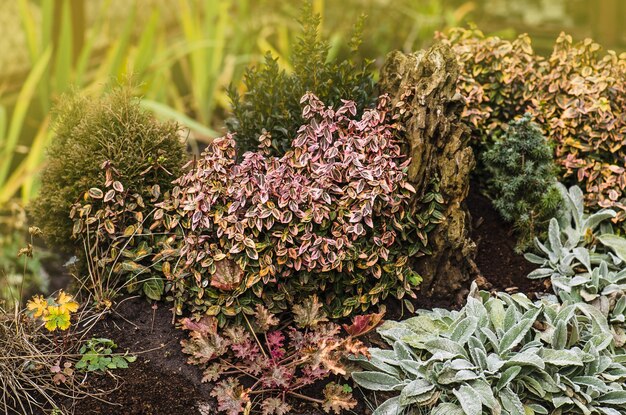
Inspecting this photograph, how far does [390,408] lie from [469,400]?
406mm

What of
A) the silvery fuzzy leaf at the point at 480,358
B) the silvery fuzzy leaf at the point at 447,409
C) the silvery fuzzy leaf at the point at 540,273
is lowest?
the silvery fuzzy leaf at the point at 447,409

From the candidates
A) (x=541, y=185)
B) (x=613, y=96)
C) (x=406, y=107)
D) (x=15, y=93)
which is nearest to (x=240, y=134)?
(x=406, y=107)

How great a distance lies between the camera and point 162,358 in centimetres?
402

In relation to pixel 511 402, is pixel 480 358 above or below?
above

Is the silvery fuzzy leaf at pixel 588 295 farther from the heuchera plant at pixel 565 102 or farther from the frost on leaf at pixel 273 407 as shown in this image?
the frost on leaf at pixel 273 407

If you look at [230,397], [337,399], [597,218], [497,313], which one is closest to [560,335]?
[497,313]

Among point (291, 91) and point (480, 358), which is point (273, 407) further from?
point (291, 91)

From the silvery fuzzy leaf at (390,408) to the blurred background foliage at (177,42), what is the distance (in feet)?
10.5

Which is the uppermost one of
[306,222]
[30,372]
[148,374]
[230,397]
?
[306,222]

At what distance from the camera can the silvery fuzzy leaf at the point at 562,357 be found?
3889 millimetres

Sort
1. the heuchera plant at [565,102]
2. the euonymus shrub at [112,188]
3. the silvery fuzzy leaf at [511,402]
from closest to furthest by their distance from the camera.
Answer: the silvery fuzzy leaf at [511,402], the euonymus shrub at [112,188], the heuchera plant at [565,102]

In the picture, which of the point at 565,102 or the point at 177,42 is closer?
the point at 565,102

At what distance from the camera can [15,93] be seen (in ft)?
25.1

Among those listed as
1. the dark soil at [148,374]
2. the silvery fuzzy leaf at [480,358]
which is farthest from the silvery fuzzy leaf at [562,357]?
the dark soil at [148,374]
